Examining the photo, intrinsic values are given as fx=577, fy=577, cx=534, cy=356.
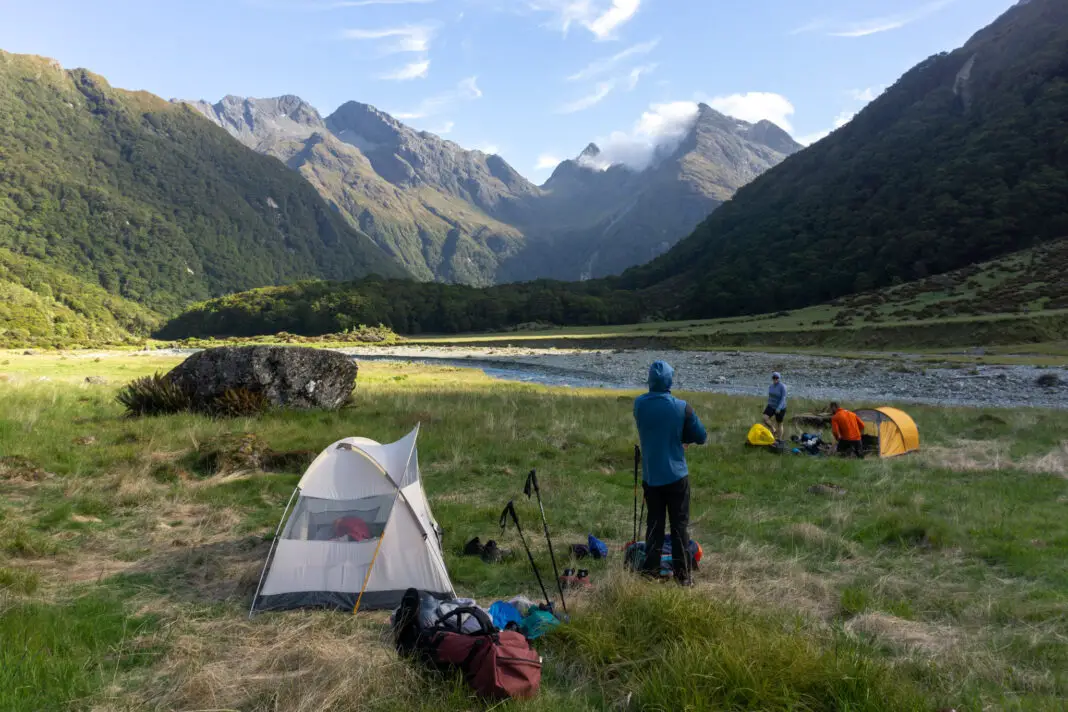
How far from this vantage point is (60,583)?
6.84 metres

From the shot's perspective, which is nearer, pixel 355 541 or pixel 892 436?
pixel 355 541

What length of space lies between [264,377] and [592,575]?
15326 millimetres

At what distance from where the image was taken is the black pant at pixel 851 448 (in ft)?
48.1

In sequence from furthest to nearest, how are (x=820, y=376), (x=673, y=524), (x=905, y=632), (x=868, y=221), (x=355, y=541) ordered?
1. (x=868, y=221)
2. (x=820, y=376)
3. (x=355, y=541)
4. (x=673, y=524)
5. (x=905, y=632)

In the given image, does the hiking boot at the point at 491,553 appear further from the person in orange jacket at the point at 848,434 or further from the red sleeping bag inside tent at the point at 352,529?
the person in orange jacket at the point at 848,434

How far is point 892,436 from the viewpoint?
49.5 feet

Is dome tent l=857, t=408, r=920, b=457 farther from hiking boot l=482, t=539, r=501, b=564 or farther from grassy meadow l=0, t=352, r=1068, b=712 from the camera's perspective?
hiking boot l=482, t=539, r=501, b=564

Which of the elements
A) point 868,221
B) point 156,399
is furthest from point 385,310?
point 156,399

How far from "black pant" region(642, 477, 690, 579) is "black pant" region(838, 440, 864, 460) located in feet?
32.7

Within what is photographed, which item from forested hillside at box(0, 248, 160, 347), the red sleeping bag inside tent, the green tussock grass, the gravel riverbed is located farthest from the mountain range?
the green tussock grass

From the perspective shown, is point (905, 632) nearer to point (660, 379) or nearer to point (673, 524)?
point (673, 524)

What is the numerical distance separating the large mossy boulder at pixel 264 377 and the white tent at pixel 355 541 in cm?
1203

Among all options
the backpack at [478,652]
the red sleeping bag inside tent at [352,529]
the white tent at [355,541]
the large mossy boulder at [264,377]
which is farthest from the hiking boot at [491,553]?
the large mossy boulder at [264,377]

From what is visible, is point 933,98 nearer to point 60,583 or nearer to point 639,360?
point 639,360
